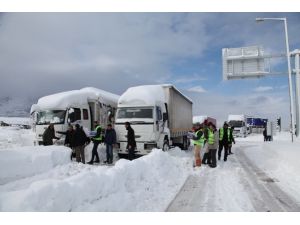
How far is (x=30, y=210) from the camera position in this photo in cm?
443

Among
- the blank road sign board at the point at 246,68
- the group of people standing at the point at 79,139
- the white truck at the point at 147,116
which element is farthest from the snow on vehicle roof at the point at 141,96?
the blank road sign board at the point at 246,68

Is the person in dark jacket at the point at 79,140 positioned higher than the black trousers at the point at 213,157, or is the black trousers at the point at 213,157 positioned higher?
the person in dark jacket at the point at 79,140

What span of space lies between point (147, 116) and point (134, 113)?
0.60 meters

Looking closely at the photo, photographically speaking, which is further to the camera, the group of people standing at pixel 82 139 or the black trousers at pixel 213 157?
the group of people standing at pixel 82 139

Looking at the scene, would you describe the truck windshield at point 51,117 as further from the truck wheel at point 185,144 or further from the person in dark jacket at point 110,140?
the truck wheel at point 185,144

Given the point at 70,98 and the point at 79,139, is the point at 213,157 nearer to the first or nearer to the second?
the point at 79,139

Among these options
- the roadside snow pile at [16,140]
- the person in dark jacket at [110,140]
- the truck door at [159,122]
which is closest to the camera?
the person in dark jacket at [110,140]

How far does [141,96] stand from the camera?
13.6 m

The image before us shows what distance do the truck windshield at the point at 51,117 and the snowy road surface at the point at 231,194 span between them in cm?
656

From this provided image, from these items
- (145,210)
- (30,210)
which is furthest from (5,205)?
(145,210)

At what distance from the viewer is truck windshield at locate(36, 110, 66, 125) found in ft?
45.9

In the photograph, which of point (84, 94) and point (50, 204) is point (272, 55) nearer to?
point (84, 94)

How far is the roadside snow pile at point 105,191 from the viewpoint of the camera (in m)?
4.57

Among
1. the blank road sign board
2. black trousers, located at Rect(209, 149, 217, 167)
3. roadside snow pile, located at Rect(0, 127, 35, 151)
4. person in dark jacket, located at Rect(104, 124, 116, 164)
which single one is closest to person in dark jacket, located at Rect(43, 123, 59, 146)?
person in dark jacket, located at Rect(104, 124, 116, 164)
